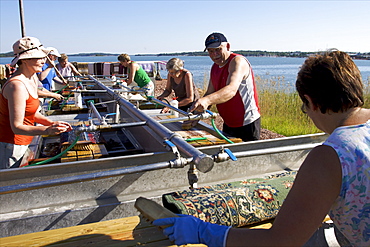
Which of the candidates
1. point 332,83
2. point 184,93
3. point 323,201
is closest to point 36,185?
point 323,201

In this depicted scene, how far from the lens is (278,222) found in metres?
1.21

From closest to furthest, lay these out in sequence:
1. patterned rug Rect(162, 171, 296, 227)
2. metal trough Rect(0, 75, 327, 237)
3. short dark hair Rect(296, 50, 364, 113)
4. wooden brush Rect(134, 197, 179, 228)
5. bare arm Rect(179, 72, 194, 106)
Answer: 1. short dark hair Rect(296, 50, 364, 113)
2. wooden brush Rect(134, 197, 179, 228)
3. patterned rug Rect(162, 171, 296, 227)
4. metal trough Rect(0, 75, 327, 237)
5. bare arm Rect(179, 72, 194, 106)

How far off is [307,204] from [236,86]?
2.61m

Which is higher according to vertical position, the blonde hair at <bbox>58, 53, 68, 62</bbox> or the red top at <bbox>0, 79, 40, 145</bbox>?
the blonde hair at <bbox>58, 53, 68, 62</bbox>

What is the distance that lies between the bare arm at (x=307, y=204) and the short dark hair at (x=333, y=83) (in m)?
0.24

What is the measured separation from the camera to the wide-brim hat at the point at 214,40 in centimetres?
386

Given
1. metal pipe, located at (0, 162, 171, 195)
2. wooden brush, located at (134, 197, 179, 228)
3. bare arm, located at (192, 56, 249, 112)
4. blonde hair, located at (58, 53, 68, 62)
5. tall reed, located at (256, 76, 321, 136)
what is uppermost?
blonde hair, located at (58, 53, 68, 62)

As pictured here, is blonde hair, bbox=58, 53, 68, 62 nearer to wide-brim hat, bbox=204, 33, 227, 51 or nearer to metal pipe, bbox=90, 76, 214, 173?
wide-brim hat, bbox=204, 33, 227, 51

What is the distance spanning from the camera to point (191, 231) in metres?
1.42

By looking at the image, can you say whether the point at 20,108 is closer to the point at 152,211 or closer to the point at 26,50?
the point at 26,50

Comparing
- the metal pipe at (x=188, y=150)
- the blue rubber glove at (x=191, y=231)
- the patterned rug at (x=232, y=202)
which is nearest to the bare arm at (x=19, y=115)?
the metal pipe at (x=188, y=150)

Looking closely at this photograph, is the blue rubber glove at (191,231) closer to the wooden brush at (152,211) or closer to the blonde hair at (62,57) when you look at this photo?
the wooden brush at (152,211)

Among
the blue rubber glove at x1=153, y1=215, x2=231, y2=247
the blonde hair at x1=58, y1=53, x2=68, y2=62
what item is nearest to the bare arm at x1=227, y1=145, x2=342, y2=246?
the blue rubber glove at x1=153, y1=215, x2=231, y2=247

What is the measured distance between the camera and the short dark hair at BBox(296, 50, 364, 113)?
1320 mm
